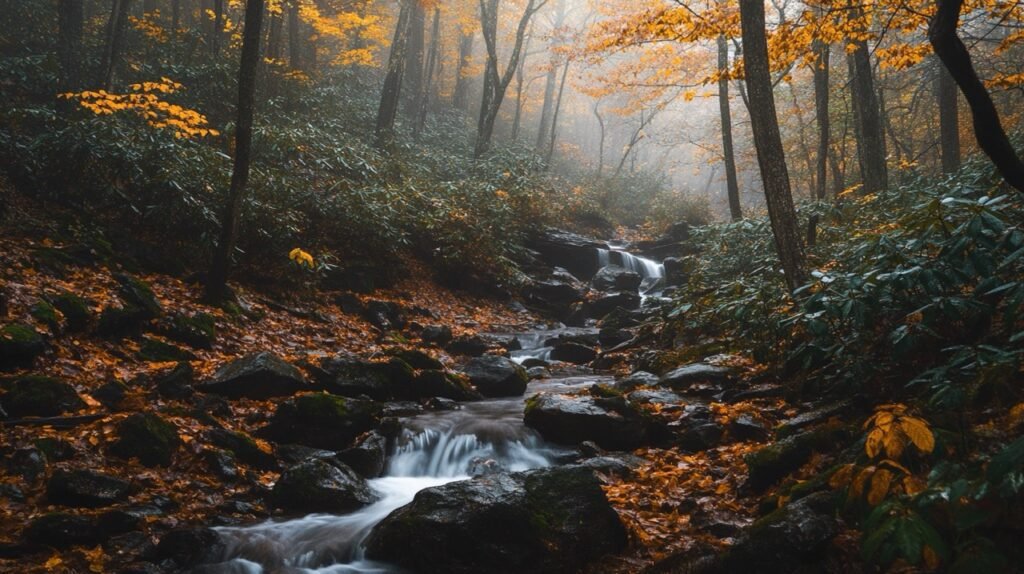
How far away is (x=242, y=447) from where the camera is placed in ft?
18.7

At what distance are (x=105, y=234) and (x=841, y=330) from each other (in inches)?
387

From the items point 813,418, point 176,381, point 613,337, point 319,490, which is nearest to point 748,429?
point 813,418

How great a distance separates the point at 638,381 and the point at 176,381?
223 inches

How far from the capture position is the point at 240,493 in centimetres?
520

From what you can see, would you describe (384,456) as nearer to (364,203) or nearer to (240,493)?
(240,493)

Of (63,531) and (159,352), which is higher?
(159,352)

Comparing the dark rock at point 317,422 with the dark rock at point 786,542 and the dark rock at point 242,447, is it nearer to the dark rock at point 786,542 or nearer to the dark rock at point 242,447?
the dark rock at point 242,447

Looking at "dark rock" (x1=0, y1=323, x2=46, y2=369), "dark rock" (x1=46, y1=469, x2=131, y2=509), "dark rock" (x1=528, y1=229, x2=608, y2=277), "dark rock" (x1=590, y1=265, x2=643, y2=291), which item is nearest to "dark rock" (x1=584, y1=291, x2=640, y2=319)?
"dark rock" (x1=590, y1=265, x2=643, y2=291)

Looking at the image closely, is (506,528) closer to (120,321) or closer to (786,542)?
(786,542)

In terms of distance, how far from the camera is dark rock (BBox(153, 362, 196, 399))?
6285 millimetres

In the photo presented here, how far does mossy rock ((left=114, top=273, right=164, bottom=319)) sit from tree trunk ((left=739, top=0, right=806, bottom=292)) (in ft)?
25.1

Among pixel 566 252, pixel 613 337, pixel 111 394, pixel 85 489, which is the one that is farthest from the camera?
pixel 566 252

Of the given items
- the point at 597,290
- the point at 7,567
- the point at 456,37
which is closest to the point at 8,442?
the point at 7,567

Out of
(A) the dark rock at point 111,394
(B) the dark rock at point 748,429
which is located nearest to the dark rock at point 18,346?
(A) the dark rock at point 111,394
